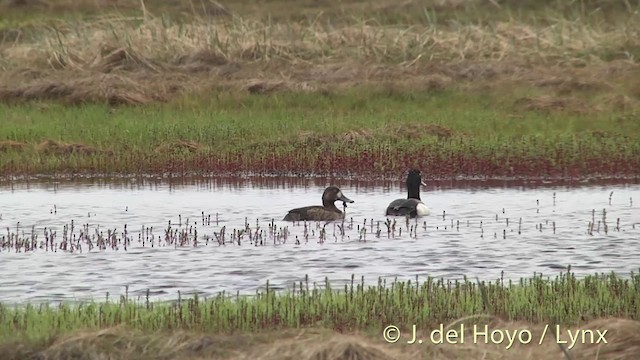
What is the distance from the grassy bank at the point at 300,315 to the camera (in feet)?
29.1

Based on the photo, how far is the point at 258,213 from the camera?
55.3ft

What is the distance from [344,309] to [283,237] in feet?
15.5

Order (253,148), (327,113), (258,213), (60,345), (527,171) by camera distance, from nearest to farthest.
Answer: (60,345)
(258,213)
(527,171)
(253,148)
(327,113)

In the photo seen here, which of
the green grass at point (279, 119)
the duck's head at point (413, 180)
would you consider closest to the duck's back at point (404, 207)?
the duck's head at point (413, 180)

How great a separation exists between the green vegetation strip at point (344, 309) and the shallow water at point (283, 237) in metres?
1.19

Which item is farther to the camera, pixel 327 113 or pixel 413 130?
pixel 327 113

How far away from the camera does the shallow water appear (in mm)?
12656

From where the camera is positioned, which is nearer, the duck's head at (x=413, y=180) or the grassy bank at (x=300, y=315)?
the grassy bank at (x=300, y=315)

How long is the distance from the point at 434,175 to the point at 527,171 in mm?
1348

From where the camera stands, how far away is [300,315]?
10164 mm

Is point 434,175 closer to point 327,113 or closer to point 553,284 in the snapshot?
point 327,113

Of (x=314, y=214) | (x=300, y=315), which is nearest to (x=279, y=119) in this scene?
(x=314, y=214)

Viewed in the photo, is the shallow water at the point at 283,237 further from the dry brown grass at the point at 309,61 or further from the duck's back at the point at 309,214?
the dry brown grass at the point at 309,61

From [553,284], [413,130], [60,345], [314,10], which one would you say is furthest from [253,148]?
[314,10]
